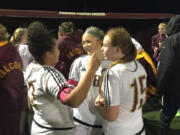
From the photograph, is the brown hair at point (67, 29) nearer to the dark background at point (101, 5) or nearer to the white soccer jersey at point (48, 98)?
the white soccer jersey at point (48, 98)

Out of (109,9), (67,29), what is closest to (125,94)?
(67,29)

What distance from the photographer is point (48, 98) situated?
132 cm

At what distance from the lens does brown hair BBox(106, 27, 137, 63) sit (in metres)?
1.36

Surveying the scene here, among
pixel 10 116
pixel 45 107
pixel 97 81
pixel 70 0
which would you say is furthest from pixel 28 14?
pixel 70 0

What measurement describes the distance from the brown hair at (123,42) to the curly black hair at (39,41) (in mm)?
376

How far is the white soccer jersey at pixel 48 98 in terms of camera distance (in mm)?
1269

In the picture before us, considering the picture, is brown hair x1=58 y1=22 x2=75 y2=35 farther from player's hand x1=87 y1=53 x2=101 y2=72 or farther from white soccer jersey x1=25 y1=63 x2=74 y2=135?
player's hand x1=87 y1=53 x2=101 y2=72

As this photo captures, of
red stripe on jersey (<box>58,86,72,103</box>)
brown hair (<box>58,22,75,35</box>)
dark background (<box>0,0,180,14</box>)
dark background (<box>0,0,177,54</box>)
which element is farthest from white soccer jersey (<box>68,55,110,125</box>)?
dark background (<box>0,0,180,14</box>)

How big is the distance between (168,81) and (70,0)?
19.5 ft

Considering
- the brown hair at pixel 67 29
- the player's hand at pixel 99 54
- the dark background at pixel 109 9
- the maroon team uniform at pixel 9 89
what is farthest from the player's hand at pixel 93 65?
the dark background at pixel 109 9

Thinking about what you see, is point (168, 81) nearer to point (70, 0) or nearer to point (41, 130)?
point (41, 130)

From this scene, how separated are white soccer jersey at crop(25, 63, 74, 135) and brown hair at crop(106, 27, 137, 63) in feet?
1.26

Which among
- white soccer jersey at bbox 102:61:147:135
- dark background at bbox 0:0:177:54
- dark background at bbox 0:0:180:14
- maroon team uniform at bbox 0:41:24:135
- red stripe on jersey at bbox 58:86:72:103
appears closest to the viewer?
red stripe on jersey at bbox 58:86:72:103

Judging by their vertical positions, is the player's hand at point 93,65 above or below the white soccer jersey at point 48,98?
above
